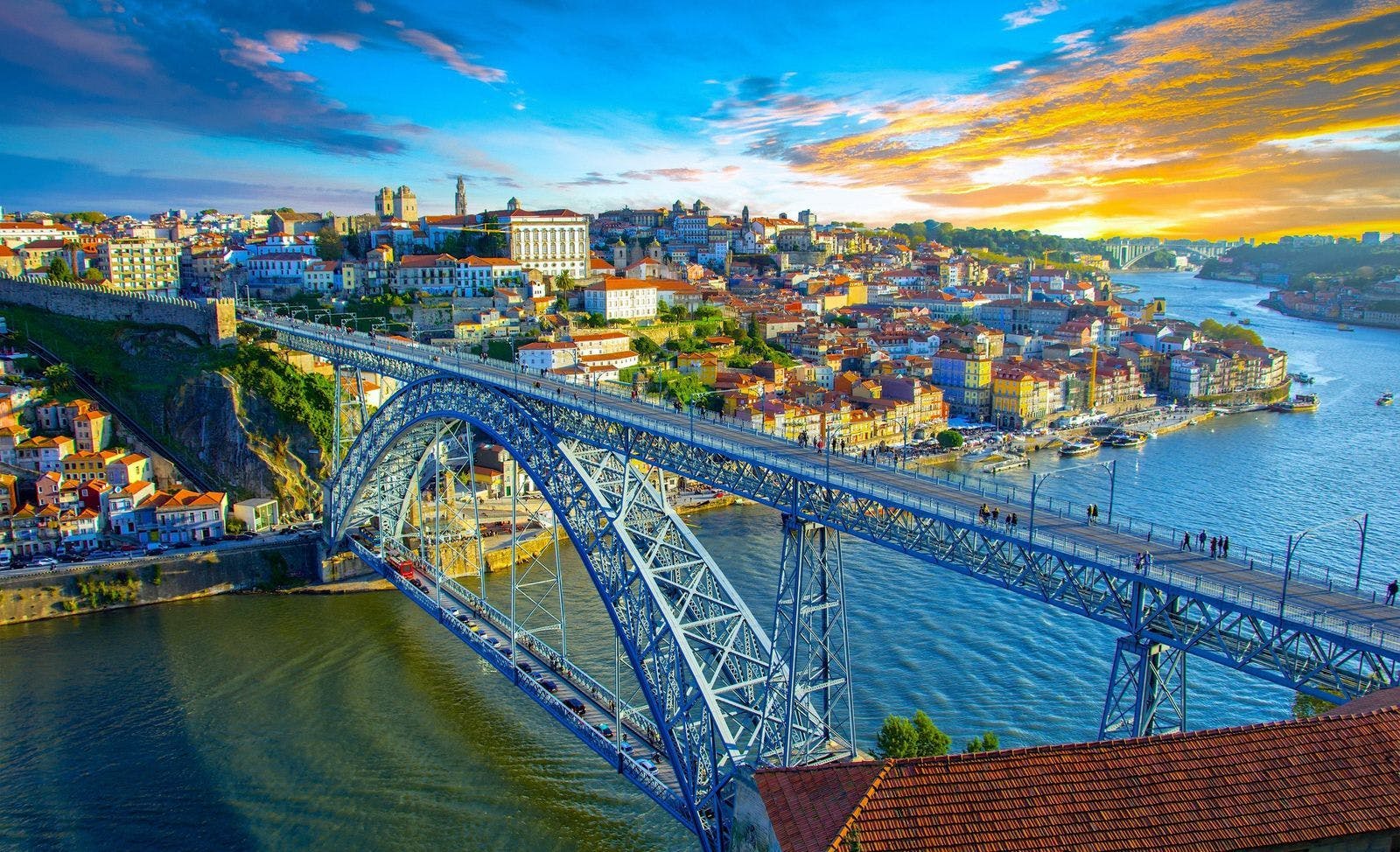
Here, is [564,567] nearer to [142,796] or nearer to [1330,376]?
[142,796]

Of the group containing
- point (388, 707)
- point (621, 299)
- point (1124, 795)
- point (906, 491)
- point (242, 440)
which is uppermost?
point (621, 299)

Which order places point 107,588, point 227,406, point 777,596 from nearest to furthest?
1. point 777,596
2. point 107,588
3. point 227,406

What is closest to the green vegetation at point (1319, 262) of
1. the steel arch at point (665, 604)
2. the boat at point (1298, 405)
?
the boat at point (1298, 405)

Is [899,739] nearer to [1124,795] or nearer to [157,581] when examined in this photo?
[1124,795]

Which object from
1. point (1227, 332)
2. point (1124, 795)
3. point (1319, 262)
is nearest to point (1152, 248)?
point (1319, 262)

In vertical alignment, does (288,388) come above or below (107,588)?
above

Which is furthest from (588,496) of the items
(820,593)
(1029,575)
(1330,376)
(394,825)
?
(1330,376)

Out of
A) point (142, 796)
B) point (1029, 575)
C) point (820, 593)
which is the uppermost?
point (1029, 575)
